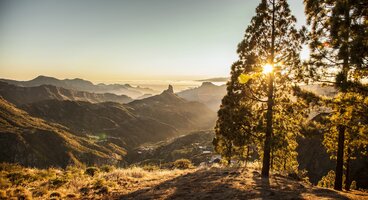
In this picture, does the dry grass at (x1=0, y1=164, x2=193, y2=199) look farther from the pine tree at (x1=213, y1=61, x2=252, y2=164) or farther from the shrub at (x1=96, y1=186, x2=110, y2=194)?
the pine tree at (x1=213, y1=61, x2=252, y2=164)

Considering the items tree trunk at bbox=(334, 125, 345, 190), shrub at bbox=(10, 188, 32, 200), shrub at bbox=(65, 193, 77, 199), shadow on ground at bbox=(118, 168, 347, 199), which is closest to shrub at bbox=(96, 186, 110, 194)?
shrub at bbox=(65, 193, 77, 199)

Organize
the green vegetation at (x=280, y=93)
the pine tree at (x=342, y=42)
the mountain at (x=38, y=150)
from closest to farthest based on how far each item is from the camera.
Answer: the pine tree at (x=342, y=42), the green vegetation at (x=280, y=93), the mountain at (x=38, y=150)

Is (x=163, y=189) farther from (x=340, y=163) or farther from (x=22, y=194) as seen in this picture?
(x=340, y=163)

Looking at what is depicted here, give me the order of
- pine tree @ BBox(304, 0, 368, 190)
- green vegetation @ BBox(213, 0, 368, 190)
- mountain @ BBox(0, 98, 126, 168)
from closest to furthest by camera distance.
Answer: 1. pine tree @ BBox(304, 0, 368, 190)
2. green vegetation @ BBox(213, 0, 368, 190)
3. mountain @ BBox(0, 98, 126, 168)

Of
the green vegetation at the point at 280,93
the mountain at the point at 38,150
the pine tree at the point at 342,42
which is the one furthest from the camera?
the mountain at the point at 38,150

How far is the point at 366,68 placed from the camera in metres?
11.5

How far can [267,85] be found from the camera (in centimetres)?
1900

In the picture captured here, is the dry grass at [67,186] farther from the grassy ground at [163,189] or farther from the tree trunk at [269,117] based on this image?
the tree trunk at [269,117]

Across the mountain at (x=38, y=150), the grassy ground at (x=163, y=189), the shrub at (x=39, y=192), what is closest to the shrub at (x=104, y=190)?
the grassy ground at (x=163, y=189)

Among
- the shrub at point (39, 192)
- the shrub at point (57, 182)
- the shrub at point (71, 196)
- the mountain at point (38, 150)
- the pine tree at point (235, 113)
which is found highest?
the pine tree at point (235, 113)

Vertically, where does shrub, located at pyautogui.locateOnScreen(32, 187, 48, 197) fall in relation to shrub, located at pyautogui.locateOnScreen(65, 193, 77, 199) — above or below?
Answer: above

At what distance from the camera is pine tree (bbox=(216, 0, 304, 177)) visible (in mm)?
18312

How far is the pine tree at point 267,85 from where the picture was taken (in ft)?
60.1

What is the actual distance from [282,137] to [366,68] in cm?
804
